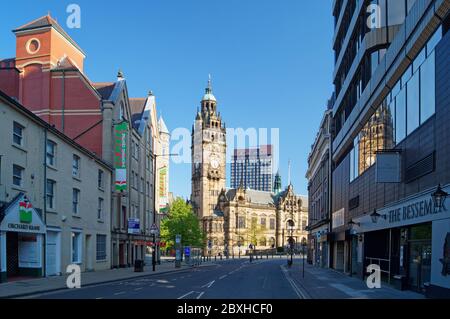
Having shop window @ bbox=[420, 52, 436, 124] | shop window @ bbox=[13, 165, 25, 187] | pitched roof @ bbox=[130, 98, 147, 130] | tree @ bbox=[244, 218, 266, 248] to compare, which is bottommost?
tree @ bbox=[244, 218, 266, 248]

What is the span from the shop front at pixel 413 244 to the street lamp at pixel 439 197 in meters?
0.12

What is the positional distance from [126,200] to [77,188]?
14821 millimetres

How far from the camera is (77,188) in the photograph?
37.8 metres

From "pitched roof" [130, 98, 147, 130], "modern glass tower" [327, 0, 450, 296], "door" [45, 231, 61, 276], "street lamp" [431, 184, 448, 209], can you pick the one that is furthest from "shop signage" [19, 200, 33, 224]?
"pitched roof" [130, 98, 147, 130]

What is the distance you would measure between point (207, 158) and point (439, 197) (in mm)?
153373

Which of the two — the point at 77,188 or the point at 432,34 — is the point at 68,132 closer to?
the point at 77,188

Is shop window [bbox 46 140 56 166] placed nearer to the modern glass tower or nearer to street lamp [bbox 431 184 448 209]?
the modern glass tower

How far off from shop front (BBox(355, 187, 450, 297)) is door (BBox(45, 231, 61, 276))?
775 inches

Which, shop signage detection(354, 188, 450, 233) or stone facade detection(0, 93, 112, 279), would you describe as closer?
shop signage detection(354, 188, 450, 233)

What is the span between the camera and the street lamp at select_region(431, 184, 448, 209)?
1652 cm

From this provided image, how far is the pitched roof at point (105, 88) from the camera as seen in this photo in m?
50.5

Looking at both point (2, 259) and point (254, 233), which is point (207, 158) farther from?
point (2, 259)

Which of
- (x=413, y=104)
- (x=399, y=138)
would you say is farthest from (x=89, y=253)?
(x=413, y=104)
